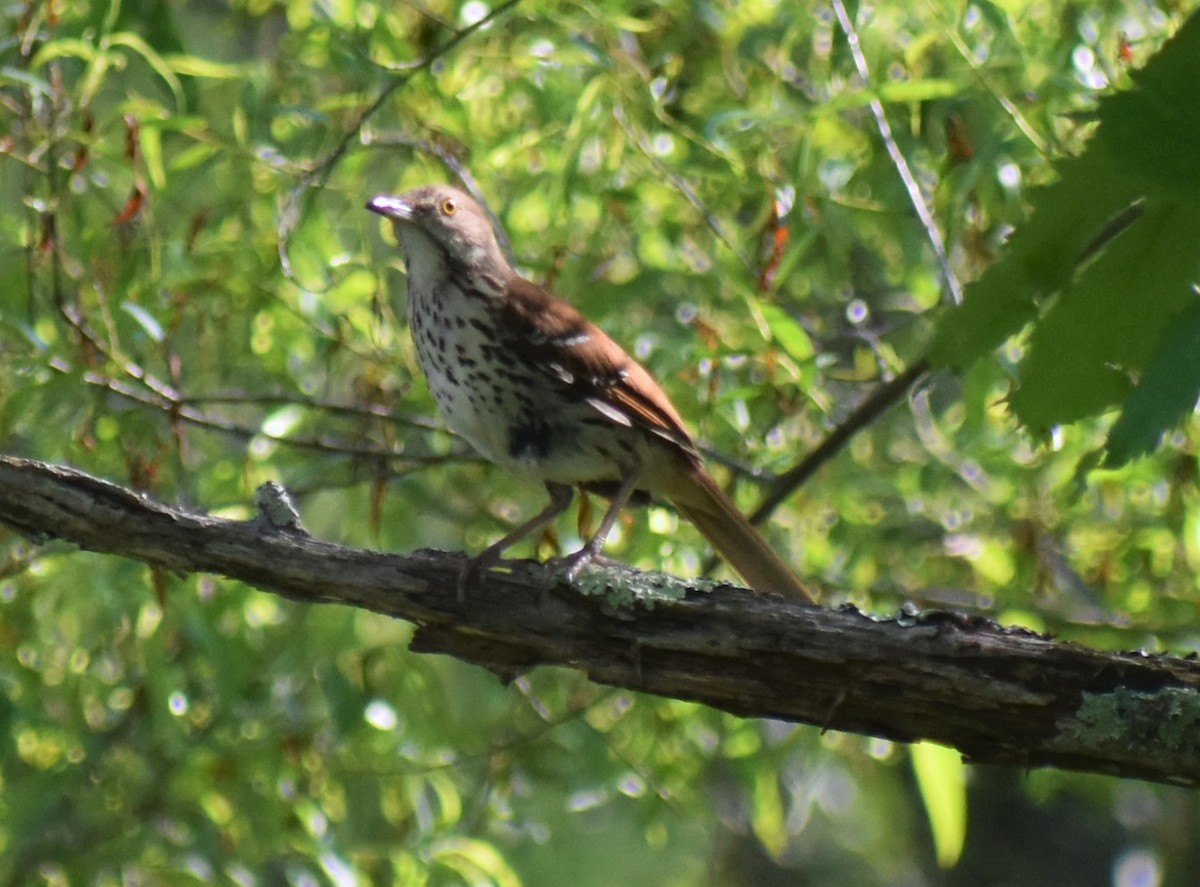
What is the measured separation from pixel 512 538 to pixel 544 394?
400mm

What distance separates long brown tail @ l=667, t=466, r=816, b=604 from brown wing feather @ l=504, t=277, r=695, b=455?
0.13 metres

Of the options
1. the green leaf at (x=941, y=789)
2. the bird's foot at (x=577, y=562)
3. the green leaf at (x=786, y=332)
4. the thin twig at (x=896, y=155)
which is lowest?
the green leaf at (x=941, y=789)

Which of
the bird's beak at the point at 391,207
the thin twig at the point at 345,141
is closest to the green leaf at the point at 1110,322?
the thin twig at the point at 345,141

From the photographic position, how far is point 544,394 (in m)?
3.88

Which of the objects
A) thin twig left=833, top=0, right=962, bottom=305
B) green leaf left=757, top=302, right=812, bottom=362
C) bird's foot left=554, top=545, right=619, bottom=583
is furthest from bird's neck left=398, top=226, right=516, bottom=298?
thin twig left=833, top=0, right=962, bottom=305

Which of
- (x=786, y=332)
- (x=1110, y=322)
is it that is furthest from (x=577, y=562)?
Answer: (x=1110, y=322)

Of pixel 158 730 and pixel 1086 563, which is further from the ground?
pixel 1086 563

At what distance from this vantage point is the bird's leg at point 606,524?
10.7ft

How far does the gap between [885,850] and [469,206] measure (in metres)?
6.35

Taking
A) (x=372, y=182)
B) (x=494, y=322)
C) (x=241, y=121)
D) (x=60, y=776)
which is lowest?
(x=60, y=776)

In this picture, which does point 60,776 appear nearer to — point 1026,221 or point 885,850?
point 1026,221

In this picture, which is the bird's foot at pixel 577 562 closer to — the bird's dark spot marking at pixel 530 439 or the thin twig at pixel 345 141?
the bird's dark spot marking at pixel 530 439

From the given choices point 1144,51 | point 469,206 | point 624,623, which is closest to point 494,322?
point 469,206

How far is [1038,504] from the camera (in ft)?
15.7
